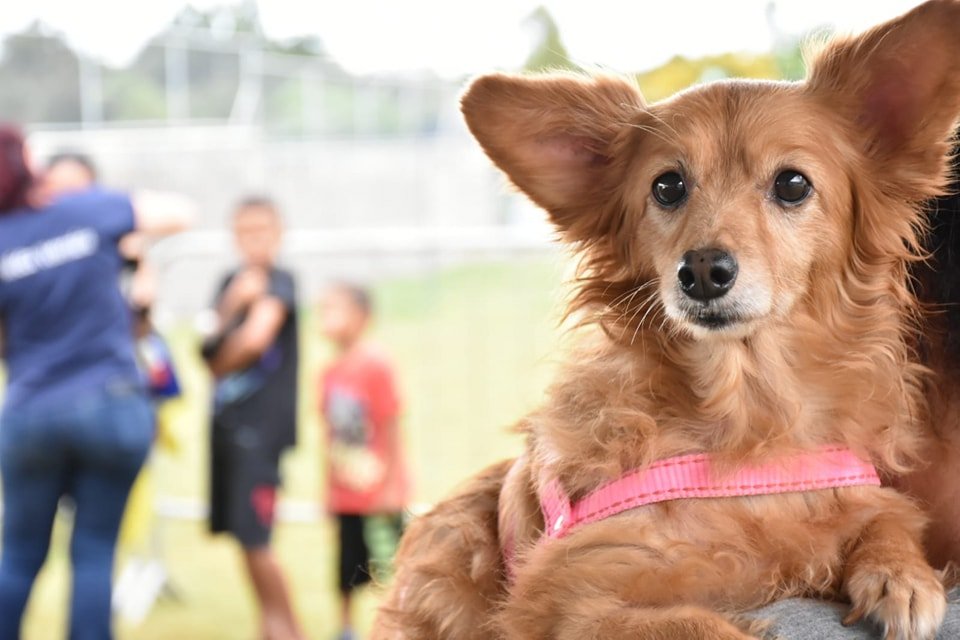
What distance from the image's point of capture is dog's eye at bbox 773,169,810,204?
1.65 metres

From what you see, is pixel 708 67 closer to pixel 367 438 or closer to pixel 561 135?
pixel 367 438

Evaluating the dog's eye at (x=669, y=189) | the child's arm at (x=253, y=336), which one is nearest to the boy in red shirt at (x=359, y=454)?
the child's arm at (x=253, y=336)

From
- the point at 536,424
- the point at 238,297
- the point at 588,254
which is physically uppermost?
the point at 588,254

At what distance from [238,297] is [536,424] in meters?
3.19

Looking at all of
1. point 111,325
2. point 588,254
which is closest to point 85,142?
point 111,325

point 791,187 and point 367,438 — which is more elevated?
point 791,187

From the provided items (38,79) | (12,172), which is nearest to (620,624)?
(12,172)

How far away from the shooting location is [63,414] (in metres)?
3.98

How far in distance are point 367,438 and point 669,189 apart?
297 cm

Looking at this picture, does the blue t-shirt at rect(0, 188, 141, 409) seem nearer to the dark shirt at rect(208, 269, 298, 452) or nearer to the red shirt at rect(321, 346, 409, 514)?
the dark shirt at rect(208, 269, 298, 452)

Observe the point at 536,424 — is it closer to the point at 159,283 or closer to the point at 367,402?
the point at 367,402

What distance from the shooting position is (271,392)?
183 inches

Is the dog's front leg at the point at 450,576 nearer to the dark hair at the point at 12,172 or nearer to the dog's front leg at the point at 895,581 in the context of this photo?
the dog's front leg at the point at 895,581

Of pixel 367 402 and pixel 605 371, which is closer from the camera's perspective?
pixel 605 371
